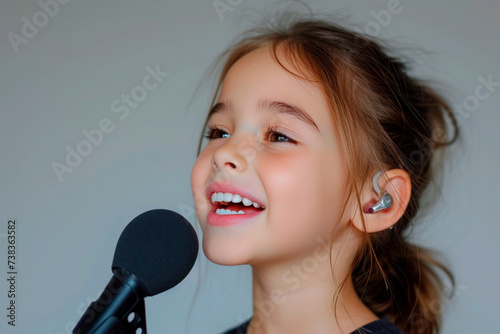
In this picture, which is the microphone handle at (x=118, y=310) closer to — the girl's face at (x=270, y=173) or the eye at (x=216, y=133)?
the girl's face at (x=270, y=173)

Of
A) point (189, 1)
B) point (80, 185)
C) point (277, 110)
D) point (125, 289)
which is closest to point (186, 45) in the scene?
point (189, 1)

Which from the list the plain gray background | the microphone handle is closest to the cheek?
the microphone handle

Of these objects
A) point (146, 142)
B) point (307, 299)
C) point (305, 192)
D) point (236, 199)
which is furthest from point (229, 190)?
point (146, 142)

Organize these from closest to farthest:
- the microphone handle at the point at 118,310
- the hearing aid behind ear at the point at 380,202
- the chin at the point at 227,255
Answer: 1. the microphone handle at the point at 118,310
2. the chin at the point at 227,255
3. the hearing aid behind ear at the point at 380,202

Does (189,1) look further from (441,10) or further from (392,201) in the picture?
(392,201)

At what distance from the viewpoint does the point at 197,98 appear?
176 cm

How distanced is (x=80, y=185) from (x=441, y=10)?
3.49 feet

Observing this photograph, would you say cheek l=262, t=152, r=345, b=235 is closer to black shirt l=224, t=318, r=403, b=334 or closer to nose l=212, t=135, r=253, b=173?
nose l=212, t=135, r=253, b=173

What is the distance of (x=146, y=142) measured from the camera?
1.74m

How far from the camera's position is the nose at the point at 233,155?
1.05 m

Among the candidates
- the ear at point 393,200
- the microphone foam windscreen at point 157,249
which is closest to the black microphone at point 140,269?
the microphone foam windscreen at point 157,249

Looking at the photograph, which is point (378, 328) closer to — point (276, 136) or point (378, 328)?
point (378, 328)

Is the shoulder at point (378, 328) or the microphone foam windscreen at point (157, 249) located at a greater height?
the microphone foam windscreen at point (157, 249)

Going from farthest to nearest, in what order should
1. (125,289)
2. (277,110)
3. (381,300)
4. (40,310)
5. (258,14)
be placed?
(258,14) < (40,310) < (381,300) < (277,110) < (125,289)
